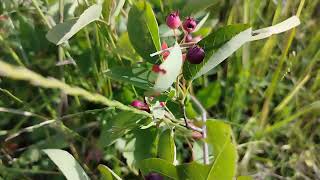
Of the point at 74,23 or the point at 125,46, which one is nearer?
the point at 74,23

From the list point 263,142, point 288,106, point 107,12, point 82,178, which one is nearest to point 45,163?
point 82,178

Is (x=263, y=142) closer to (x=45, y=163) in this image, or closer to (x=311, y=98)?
(x=311, y=98)

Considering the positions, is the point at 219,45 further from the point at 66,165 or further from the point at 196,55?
the point at 66,165

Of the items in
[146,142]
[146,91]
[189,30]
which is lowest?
[146,142]

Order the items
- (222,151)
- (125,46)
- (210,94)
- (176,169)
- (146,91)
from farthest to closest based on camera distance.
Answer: (210,94) < (125,46) < (146,91) < (176,169) < (222,151)

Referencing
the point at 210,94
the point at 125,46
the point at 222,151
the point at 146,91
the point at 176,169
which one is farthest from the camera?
the point at 210,94

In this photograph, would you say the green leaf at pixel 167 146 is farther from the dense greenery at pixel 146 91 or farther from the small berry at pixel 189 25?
the small berry at pixel 189 25

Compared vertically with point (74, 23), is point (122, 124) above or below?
below

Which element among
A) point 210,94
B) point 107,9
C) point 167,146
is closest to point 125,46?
point 107,9
